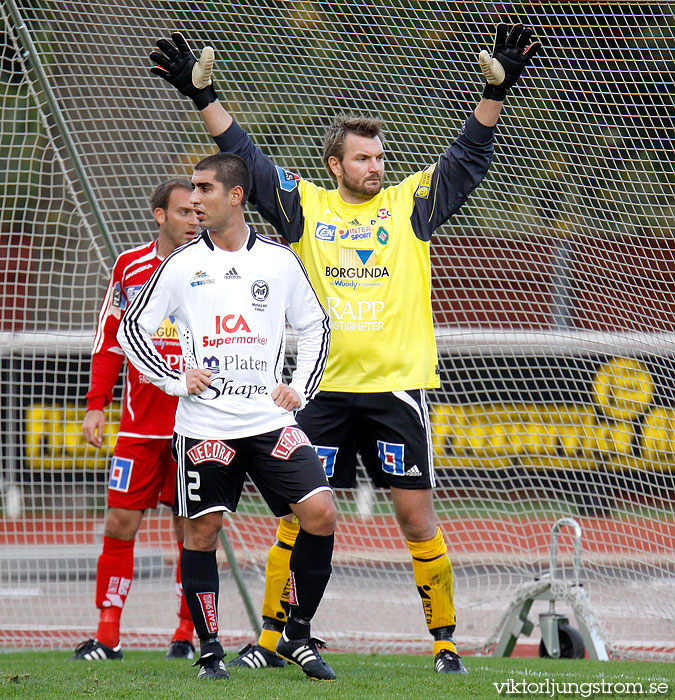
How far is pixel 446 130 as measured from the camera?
584cm

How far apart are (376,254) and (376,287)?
0.13m

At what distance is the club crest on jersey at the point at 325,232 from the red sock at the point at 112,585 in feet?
5.65

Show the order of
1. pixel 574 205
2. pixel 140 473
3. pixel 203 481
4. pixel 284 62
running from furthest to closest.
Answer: pixel 284 62 < pixel 574 205 < pixel 140 473 < pixel 203 481

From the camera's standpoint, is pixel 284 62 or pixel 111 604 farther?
pixel 284 62

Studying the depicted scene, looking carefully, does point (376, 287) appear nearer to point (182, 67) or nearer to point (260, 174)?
point (260, 174)

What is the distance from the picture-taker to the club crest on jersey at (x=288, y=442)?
368cm

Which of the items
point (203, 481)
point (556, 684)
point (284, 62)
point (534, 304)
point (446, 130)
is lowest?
point (556, 684)

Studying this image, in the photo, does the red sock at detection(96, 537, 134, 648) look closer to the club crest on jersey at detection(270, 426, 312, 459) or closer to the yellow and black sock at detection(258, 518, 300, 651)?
the yellow and black sock at detection(258, 518, 300, 651)

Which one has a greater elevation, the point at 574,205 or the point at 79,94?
the point at 79,94

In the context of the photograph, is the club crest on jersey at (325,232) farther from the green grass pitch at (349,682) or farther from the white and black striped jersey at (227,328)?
the green grass pitch at (349,682)

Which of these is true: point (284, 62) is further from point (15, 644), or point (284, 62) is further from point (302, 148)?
point (15, 644)

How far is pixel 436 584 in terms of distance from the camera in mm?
4133

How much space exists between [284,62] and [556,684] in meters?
3.96

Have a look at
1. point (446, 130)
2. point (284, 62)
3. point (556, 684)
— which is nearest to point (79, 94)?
point (284, 62)
